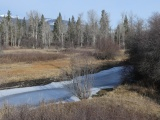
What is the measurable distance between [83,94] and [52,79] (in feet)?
44.8

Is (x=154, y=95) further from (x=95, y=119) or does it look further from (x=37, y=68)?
(x=37, y=68)

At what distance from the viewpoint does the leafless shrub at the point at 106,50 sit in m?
54.5

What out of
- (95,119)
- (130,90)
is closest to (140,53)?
(130,90)

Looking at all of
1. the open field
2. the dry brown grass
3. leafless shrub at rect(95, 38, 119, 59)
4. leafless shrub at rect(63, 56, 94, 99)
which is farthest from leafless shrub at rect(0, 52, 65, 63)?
leafless shrub at rect(63, 56, 94, 99)

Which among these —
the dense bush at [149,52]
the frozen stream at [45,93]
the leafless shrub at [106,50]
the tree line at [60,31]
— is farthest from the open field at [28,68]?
the tree line at [60,31]

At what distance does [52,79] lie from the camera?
34.9 metres

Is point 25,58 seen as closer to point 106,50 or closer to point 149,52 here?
point 106,50

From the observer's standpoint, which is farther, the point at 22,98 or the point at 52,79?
the point at 52,79

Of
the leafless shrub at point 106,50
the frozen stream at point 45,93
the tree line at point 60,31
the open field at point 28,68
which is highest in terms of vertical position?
the tree line at point 60,31

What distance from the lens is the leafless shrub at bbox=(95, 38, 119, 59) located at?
54500mm

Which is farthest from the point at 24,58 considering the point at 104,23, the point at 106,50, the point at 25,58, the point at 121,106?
the point at 104,23

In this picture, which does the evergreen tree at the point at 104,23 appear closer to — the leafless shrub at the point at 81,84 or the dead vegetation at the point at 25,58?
the dead vegetation at the point at 25,58

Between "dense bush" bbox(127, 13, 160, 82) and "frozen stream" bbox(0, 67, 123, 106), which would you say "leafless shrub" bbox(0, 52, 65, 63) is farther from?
"dense bush" bbox(127, 13, 160, 82)

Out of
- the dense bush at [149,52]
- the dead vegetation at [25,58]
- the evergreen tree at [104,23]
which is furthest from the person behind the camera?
the evergreen tree at [104,23]
